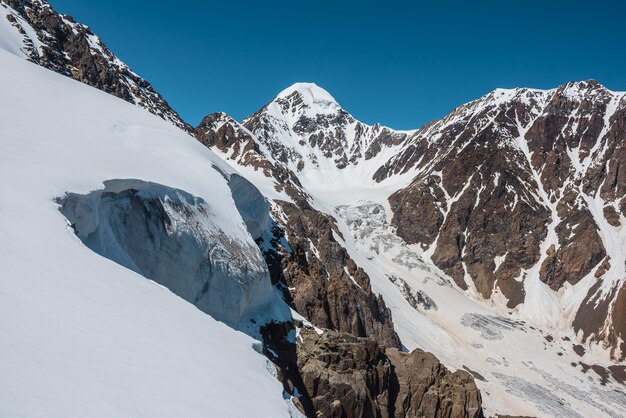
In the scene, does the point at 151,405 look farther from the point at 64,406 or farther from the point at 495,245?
the point at 495,245

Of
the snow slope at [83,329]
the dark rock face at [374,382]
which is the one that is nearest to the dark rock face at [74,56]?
the dark rock face at [374,382]

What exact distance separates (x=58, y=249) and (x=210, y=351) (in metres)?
5.02

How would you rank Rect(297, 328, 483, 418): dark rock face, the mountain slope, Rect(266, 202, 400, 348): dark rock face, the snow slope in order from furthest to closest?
the mountain slope, Rect(266, 202, 400, 348): dark rock face, Rect(297, 328, 483, 418): dark rock face, the snow slope

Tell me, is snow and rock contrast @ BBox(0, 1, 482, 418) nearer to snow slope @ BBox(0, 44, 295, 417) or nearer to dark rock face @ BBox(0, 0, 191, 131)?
snow slope @ BBox(0, 44, 295, 417)

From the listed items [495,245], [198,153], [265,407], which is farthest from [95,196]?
[495,245]

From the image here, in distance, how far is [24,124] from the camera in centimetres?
2103

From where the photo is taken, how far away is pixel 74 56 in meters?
108

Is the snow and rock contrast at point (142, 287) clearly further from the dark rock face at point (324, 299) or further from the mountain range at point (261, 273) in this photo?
the dark rock face at point (324, 299)

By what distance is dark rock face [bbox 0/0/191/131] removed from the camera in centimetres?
10025

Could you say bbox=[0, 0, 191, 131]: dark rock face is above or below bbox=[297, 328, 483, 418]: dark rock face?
above

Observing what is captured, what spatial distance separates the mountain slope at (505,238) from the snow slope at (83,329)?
59398 mm

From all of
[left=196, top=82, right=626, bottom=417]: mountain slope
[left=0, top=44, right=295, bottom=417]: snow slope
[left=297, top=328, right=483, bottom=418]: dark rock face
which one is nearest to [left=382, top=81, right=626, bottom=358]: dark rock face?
[left=196, top=82, right=626, bottom=417]: mountain slope

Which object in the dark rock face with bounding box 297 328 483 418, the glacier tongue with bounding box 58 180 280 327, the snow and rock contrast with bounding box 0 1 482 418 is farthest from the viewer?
the dark rock face with bounding box 297 328 483 418

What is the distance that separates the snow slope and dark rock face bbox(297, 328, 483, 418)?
603 inches
